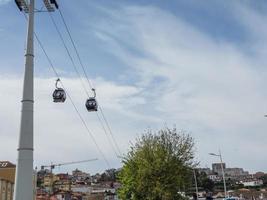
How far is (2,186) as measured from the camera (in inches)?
3041

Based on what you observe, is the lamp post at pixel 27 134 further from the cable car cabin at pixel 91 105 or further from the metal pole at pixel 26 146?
the cable car cabin at pixel 91 105

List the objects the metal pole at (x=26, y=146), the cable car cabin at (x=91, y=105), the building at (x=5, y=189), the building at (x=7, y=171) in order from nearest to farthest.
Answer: the metal pole at (x=26, y=146), the cable car cabin at (x=91, y=105), the building at (x=5, y=189), the building at (x=7, y=171)

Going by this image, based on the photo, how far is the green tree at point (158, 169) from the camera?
37750mm

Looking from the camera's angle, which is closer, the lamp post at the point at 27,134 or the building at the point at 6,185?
the lamp post at the point at 27,134

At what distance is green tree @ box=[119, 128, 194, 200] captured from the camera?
3775 centimetres

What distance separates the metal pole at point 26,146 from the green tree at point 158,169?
94.7 ft

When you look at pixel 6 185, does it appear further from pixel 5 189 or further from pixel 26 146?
pixel 26 146

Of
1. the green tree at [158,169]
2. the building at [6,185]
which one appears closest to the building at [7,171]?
the building at [6,185]

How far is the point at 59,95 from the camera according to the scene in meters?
13.7

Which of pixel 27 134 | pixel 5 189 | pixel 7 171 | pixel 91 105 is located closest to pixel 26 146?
pixel 27 134

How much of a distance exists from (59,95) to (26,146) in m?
4.80

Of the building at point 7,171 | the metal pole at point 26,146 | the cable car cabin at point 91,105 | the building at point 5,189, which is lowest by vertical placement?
the metal pole at point 26,146

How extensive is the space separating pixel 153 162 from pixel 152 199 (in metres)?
2.92

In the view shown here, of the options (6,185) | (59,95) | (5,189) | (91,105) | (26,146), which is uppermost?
(6,185)
